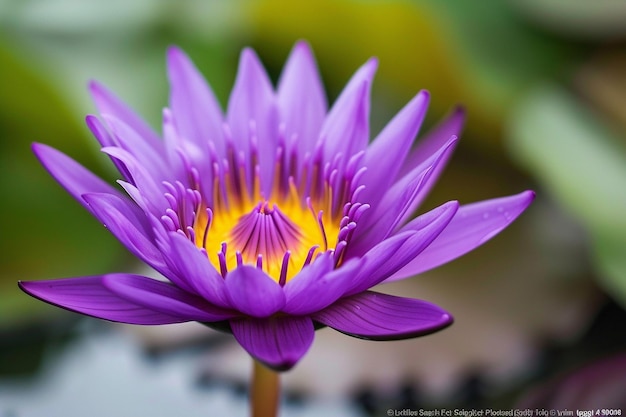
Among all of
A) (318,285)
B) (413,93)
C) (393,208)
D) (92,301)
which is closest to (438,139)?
(393,208)

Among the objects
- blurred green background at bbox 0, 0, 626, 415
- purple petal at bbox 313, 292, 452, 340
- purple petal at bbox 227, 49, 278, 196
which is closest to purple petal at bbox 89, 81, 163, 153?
purple petal at bbox 227, 49, 278, 196

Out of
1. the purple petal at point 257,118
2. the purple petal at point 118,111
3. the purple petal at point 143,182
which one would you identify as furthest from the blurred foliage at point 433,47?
the purple petal at point 143,182

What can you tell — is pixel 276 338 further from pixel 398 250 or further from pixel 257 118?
pixel 257 118

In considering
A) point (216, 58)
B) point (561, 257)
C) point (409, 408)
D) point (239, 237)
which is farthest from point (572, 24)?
point (239, 237)

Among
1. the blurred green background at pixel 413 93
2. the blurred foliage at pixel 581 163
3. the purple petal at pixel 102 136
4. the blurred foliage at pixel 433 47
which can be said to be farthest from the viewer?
the blurred foliage at pixel 433 47

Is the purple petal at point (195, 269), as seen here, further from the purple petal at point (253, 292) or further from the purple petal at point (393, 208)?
the purple petal at point (393, 208)

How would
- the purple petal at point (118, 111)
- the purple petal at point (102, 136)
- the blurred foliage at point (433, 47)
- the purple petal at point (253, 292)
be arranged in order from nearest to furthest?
1. the purple petal at point (253, 292)
2. the purple petal at point (102, 136)
3. the purple petal at point (118, 111)
4. the blurred foliage at point (433, 47)

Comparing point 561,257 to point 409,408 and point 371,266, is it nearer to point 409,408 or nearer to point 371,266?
point 409,408

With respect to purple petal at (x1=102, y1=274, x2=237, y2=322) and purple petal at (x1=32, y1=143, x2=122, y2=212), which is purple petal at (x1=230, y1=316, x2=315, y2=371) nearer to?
purple petal at (x1=102, y1=274, x2=237, y2=322)
